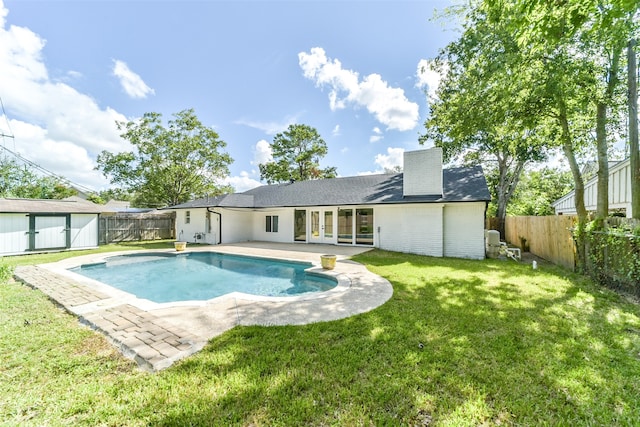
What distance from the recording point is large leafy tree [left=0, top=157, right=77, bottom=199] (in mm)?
31672

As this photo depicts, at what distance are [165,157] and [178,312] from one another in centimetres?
2215

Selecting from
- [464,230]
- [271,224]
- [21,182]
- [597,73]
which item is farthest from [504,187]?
[21,182]

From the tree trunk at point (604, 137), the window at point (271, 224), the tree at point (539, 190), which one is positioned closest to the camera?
the tree trunk at point (604, 137)

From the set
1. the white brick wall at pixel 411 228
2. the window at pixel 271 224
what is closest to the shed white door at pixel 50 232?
the window at pixel 271 224

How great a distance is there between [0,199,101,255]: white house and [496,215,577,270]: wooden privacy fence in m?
23.4

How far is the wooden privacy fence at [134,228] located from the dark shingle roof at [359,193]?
5626mm

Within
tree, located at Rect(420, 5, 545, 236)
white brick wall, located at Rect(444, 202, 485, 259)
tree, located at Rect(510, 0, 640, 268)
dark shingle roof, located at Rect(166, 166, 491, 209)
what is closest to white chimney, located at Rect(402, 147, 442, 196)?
dark shingle roof, located at Rect(166, 166, 491, 209)

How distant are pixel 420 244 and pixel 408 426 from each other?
11105 millimetres

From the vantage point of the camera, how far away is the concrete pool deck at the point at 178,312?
3670 millimetres

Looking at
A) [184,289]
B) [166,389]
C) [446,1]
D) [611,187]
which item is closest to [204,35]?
[446,1]

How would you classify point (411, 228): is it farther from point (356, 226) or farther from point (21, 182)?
point (21, 182)

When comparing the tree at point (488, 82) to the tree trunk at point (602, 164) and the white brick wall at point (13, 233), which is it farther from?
→ the white brick wall at point (13, 233)

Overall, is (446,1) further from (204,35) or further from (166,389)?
(166,389)

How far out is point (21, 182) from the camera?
33.5m
